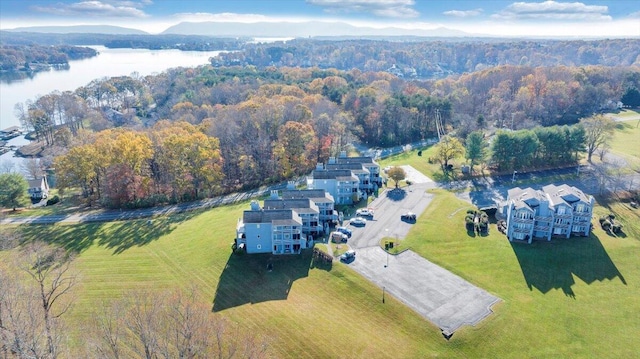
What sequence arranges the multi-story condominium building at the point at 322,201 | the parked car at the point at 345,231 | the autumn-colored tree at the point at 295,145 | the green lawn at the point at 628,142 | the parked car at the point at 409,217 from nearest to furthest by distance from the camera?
the parked car at the point at 345,231 → the multi-story condominium building at the point at 322,201 → the parked car at the point at 409,217 → the autumn-colored tree at the point at 295,145 → the green lawn at the point at 628,142

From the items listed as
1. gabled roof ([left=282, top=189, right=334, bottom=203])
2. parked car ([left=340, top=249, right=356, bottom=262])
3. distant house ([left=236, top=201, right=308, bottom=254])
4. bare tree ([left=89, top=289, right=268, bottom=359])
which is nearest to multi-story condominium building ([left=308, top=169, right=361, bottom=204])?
gabled roof ([left=282, top=189, right=334, bottom=203])

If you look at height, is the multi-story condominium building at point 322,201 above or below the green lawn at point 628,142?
below

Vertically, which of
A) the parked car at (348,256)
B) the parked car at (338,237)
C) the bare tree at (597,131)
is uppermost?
the bare tree at (597,131)

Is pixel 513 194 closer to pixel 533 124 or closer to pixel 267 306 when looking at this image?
pixel 267 306

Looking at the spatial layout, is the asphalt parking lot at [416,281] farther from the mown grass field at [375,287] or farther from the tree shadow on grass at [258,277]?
the tree shadow on grass at [258,277]

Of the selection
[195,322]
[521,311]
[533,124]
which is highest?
[533,124]

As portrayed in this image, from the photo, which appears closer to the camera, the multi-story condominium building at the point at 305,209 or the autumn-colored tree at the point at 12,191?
the multi-story condominium building at the point at 305,209

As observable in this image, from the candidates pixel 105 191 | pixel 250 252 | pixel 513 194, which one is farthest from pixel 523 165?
pixel 105 191

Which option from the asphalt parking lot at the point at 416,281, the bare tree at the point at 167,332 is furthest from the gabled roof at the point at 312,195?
the bare tree at the point at 167,332
